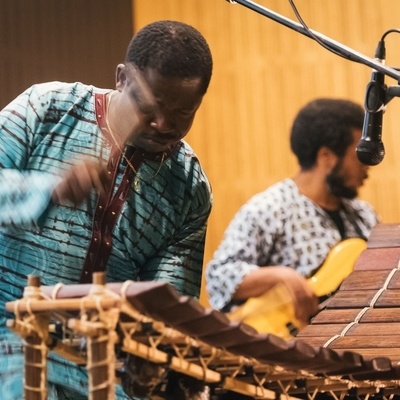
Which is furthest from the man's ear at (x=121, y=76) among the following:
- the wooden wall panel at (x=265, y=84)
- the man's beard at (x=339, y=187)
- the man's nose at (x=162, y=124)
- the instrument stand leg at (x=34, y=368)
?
the wooden wall panel at (x=265, y=84)

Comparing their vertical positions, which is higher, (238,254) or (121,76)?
(121,76)

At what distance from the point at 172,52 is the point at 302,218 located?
5.49 ft

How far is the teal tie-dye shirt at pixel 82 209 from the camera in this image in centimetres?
216

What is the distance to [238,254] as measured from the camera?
357 cm

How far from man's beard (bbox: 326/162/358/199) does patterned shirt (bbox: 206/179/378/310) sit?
110mm

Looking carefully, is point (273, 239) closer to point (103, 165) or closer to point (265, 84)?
point (103, 165)

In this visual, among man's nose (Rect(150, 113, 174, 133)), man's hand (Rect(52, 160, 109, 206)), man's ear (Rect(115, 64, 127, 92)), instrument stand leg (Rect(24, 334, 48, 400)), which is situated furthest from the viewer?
man's ear (Rect(115, 64, 127, 92))

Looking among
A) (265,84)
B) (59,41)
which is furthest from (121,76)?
(265,84)

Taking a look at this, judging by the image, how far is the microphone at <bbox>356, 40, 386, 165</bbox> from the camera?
227 cm

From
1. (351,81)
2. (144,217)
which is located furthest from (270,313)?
(351,81)

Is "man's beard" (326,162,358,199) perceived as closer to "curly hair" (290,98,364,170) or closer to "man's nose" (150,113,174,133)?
"curly hair" (290,98,364,170)

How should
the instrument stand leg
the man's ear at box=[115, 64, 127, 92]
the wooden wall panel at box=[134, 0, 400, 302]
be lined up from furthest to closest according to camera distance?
the wooden wall panel at box=[134, 0, 400, 302]
the man's ear at box=[115, 64, 127, 92]
the instrument stand leg

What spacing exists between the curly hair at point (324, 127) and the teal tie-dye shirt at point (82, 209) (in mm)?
1691

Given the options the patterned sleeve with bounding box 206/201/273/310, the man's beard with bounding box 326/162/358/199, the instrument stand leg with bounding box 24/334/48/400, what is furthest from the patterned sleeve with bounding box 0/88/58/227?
the man's beard with bounding box 326/162/358/199
